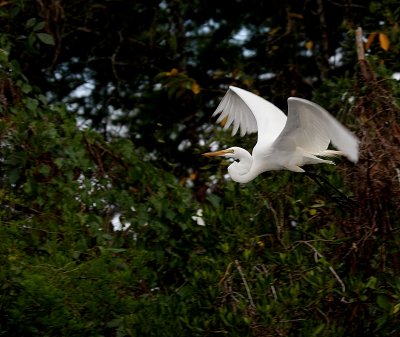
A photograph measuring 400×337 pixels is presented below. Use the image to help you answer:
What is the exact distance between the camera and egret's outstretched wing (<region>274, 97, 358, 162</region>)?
11.0 feet

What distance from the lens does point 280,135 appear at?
406cm

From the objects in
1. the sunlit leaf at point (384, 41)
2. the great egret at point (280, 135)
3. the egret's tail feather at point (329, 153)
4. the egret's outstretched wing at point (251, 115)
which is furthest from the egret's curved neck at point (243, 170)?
the sunlit leaf at point (384, 41)

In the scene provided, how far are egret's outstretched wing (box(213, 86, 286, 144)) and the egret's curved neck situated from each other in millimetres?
135

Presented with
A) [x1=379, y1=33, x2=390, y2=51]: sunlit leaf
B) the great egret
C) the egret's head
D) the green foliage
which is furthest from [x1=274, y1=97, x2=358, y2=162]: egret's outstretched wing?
[x1=379, y1=33, x2=390, y2=51]: sunlit leaf

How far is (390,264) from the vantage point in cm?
354

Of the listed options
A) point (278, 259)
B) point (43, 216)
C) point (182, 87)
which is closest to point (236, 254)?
point (278, 259)

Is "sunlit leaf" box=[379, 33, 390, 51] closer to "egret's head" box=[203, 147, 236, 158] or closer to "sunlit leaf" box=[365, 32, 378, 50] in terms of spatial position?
"sunlit leaf" box=[365, 32, 378, 50]

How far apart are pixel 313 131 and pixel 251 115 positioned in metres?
0.81

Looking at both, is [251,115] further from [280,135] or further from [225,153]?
[280,135]

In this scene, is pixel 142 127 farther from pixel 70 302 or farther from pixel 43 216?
pixel 70 302

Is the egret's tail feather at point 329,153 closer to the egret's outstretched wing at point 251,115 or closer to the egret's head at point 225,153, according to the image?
the egret's outstretched wing at point 251,115

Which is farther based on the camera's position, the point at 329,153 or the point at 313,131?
the point at 329,153

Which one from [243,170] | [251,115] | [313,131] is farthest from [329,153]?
[251,115]

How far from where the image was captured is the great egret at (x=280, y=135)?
Result: 3580 millimetres
